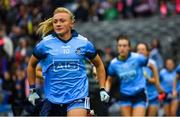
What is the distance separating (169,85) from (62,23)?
357 inches

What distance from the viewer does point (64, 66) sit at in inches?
321

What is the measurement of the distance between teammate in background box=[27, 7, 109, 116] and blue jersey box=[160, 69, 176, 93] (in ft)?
28.1

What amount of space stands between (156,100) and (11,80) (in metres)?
4.24

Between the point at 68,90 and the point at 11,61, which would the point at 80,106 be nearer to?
the point at 68,90

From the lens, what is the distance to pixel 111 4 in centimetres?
2177

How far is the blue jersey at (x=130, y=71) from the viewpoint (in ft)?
38.9

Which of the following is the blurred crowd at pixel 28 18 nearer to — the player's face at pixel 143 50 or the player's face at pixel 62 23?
the player's face at pixel 143 50

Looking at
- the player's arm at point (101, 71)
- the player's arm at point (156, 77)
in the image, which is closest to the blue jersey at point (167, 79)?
the player's arm at point (156, 77)

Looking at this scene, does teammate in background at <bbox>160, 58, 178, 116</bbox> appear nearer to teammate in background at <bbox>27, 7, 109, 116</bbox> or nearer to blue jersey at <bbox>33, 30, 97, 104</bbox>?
teammate in background at <bbox>27, 7, 109, 116</bbox>

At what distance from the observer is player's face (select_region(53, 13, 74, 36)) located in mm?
8188

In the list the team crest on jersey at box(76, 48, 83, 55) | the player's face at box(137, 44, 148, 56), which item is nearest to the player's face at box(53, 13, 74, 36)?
the team crest on jersey at box(76, 48, 83, 55)

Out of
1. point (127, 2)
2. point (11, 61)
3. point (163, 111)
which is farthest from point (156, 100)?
point (127, 2)

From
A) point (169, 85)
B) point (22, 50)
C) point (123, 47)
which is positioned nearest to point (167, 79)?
point (169, 85)

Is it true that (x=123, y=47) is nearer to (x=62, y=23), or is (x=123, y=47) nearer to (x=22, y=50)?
(x=62, y=23)
